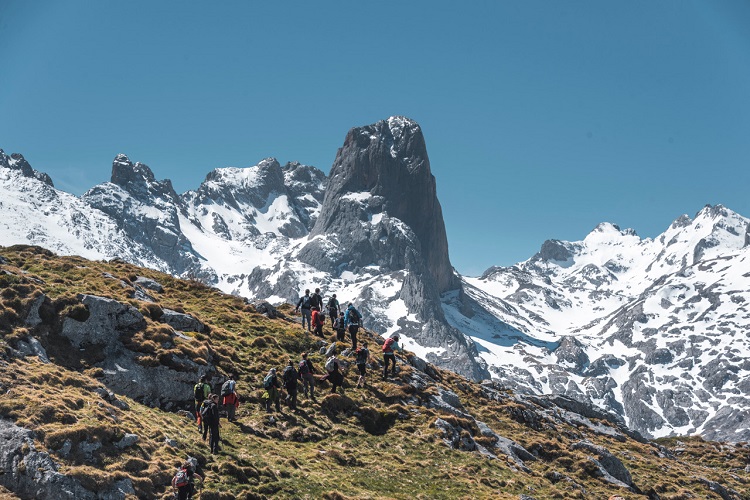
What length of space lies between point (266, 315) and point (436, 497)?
29.0m

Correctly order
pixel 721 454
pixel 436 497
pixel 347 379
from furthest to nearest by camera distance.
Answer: pixel 721 454, pixel 347 379, pixel 436 497

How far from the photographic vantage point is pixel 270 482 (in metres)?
23.9

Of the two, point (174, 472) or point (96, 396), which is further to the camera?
point (96, 396)

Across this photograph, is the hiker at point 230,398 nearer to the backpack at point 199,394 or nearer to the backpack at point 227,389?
the backpack at point 227,389

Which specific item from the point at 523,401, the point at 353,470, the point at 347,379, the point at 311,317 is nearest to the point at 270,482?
the point at 353,470

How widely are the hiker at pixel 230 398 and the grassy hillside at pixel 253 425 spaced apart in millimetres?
776

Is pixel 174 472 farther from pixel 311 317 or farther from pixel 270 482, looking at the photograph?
pixel 311 317

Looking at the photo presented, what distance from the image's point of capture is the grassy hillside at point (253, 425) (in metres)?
21.7

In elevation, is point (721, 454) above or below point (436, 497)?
above

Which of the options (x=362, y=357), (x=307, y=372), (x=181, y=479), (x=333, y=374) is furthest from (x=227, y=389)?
(x=362, y=357)

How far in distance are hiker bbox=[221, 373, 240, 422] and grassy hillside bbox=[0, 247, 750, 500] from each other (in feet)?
2.54

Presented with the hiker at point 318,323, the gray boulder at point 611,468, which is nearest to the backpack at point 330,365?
the hiker at point 318,323

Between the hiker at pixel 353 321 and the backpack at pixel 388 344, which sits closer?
the backpack at pixel 388 344

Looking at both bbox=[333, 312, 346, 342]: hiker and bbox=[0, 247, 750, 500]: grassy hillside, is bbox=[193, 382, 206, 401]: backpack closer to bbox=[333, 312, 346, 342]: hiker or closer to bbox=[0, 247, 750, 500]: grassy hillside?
bbox=[0, 247, 750, 500]: grassy hillside
